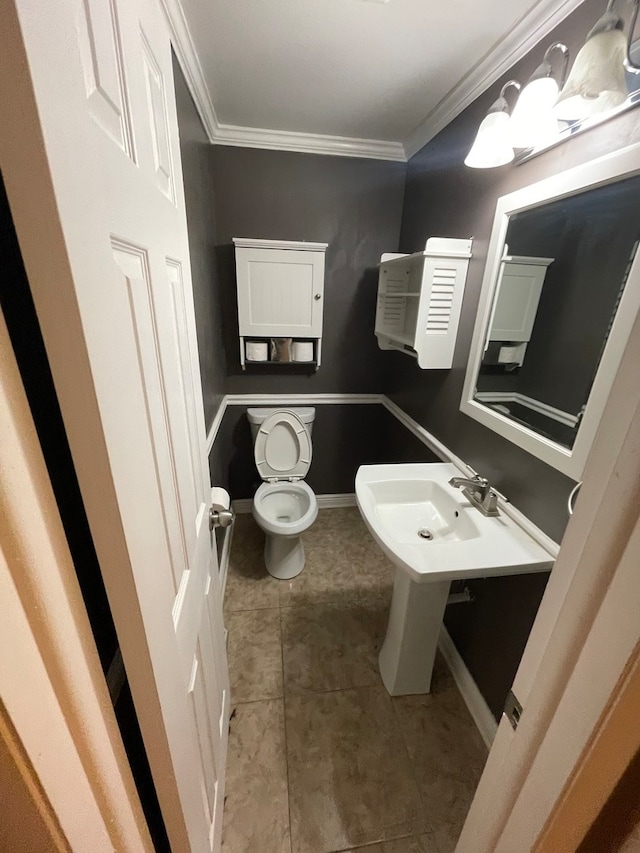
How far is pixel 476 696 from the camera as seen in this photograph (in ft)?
4.49

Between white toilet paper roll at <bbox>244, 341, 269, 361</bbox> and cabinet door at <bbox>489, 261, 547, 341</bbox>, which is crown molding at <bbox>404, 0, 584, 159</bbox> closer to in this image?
cabinet door at <bbox>489, 261, 547, 341</bbox>

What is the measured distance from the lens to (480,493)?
50.5 inches

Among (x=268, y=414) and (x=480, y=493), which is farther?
(x=268, y=414)

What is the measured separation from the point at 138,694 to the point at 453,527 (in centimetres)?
114

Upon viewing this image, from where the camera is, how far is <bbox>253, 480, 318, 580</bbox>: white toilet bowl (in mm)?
1814

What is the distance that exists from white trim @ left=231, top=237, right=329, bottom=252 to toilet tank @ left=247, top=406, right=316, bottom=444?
900 millimetres

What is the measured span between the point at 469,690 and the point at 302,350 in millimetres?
1834

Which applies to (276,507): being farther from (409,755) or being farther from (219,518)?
(409,755)

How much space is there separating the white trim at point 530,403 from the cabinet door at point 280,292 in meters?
1.08

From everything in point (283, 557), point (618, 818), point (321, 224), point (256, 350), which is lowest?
point (283, 557)

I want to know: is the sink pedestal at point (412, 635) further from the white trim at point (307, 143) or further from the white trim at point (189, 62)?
the white trim at point (307, 143)

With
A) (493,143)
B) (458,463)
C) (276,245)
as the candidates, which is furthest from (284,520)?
(493,143)

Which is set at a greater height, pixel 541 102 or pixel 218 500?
pixel 541 102

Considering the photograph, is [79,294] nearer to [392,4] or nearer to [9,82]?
[9,82]
